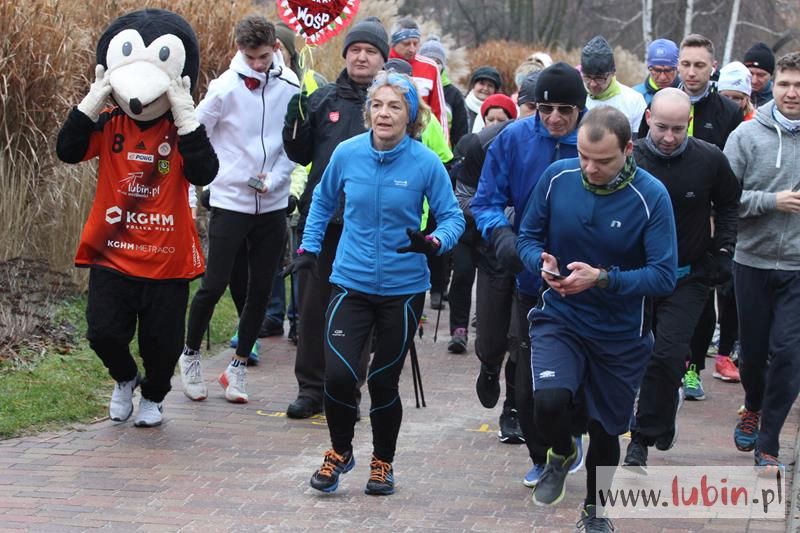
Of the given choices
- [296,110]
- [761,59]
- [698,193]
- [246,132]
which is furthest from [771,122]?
[761,59]

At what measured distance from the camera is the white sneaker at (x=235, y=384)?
332 inches

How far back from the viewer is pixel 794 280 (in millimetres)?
7324

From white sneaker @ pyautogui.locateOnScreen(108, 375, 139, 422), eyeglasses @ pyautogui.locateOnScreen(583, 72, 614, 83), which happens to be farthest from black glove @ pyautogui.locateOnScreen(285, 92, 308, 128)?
eyeglasses @ pyautogui.locateOnScreen(583, 72, 614, 83)

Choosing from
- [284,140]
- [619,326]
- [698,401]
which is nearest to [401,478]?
[619,326]

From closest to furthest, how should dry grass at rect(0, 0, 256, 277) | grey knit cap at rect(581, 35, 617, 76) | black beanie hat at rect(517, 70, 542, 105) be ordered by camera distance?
black beanie hat at rect(517, 70, 542, 105) < grey knit cap at rect(581, 35, 617, 76) < dry grass at rect(0, 0, 256, 277)

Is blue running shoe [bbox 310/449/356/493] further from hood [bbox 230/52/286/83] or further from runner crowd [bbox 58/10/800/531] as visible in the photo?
hood [bbox 230/52/286/83]

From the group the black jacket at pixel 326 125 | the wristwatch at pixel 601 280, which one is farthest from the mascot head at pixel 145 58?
the wristwatch at pixel 601 280

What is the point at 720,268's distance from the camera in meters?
7.15

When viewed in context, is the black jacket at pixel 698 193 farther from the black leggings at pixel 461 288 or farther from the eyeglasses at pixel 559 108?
the black leggings at pixel 461 288

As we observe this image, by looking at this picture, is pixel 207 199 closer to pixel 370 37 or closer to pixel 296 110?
pixel 296 110

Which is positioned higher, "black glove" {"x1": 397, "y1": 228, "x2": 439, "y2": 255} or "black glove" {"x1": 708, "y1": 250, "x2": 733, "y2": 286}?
"black glove" {"x1": 397, "y1": 228, "x2": 439, "y2": 255}

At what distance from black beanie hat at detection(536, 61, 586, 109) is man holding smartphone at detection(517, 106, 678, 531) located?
2.32 feet

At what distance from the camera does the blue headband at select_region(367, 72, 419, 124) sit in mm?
6570

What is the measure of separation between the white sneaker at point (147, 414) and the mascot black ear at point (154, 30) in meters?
1.84
